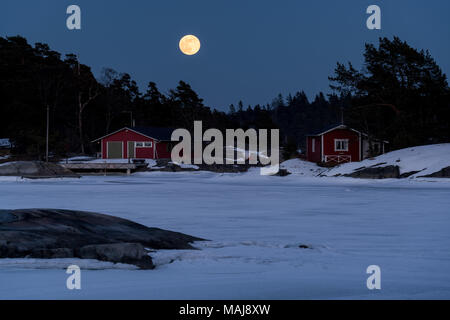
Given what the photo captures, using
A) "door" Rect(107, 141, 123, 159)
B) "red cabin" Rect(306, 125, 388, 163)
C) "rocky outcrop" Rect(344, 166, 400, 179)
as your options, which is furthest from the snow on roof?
"rocky outcrop" Rect(344, 166, 400, 179)

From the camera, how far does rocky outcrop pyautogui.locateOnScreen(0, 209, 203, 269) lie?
6.92 meters

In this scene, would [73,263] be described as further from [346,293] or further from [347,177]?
[347,177]

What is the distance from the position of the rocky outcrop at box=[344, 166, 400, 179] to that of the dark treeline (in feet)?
32.1

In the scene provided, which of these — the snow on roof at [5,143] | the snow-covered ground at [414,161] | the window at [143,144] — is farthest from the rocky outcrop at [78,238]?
the snow on roof at [5,143]

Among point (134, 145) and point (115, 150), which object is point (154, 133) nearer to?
point (134, 145)

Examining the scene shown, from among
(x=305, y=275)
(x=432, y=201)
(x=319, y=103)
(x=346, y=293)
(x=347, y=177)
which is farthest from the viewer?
(x=319, y=103)

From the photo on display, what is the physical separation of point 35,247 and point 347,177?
3115 centimetres

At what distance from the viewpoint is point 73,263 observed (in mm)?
6676

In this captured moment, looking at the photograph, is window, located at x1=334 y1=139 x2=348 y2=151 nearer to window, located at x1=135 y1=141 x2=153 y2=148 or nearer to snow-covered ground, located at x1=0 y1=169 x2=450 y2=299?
window, located at x1=135 y1=141 x2=153 y2=148

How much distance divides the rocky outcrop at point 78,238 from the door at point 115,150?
49.4m

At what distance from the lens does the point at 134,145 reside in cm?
5797

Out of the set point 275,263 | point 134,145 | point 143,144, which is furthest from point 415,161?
point 134,145
